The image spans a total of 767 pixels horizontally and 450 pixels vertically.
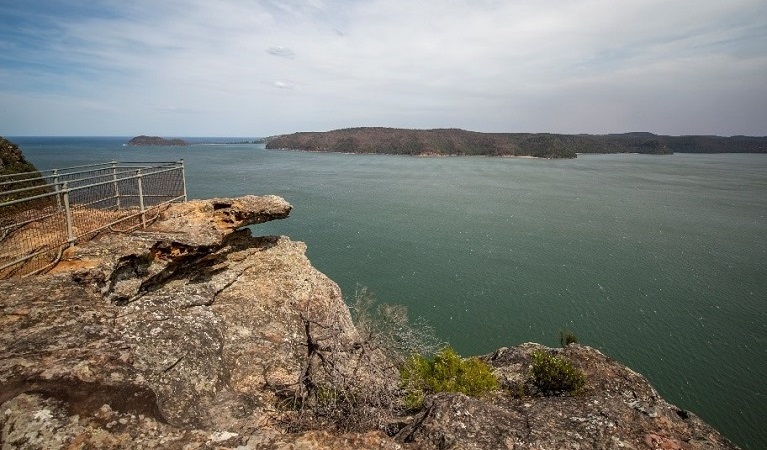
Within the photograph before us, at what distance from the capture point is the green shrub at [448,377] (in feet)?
34.1

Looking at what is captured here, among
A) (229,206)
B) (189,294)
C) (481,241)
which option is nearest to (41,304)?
(189,294)

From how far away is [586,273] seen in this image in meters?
31.3

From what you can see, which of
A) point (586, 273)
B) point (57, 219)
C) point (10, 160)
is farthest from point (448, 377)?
point (10, 160)

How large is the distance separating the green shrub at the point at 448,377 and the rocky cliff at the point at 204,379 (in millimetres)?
567

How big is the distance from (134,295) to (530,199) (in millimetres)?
61996

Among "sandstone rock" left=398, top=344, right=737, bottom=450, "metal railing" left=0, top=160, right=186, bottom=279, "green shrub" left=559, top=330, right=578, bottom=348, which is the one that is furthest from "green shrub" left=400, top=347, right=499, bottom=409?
"green shrub" left=559, top=330, right=578, bottom=348

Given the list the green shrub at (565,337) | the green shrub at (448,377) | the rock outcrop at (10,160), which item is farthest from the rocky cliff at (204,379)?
the rock outcrop at (10,160)

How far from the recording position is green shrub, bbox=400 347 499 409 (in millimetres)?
10398

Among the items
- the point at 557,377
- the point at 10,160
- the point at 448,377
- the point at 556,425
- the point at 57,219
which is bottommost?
the point at 448,377

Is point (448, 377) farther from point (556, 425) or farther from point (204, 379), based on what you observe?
point (204, 379)

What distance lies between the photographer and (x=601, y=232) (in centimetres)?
4331

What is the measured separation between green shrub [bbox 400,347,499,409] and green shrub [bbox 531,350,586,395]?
123 centimetres

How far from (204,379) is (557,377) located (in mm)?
8780

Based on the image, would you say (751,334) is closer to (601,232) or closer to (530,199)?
(601,232)
